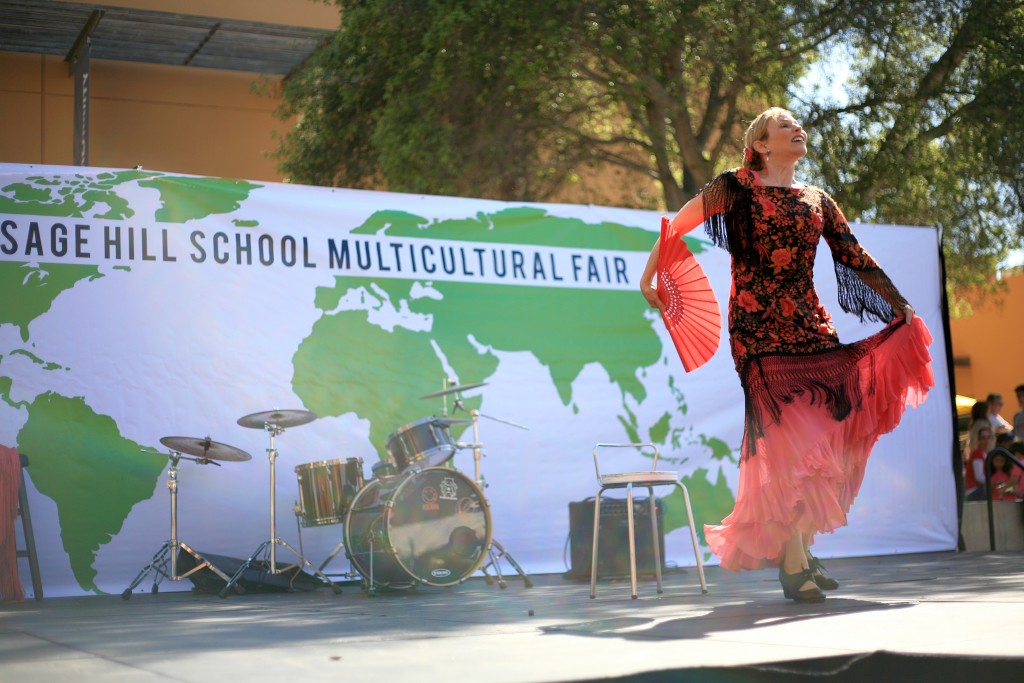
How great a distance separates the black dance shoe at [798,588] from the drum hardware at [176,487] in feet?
10.2

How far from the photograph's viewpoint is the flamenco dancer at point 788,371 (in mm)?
4844

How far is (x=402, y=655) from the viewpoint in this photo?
3.31 metres

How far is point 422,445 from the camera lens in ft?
22.5

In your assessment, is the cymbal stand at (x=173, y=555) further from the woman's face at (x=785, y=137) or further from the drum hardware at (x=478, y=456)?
the woman's face at (x=785, y=137)

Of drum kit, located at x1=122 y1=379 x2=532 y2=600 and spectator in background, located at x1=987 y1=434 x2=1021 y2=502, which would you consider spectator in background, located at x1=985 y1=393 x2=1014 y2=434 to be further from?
drum kit, located at x1=122 y1=379 x2=532 y2=600

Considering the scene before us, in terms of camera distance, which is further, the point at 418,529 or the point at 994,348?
the point at 994,348

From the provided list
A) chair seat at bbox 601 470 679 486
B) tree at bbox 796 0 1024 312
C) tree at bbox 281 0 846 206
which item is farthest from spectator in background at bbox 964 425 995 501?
chair seat at bbox 601 470 679 486

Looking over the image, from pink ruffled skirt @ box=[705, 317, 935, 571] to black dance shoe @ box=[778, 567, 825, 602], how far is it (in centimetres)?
10

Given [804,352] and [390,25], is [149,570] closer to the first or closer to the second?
[804,352]

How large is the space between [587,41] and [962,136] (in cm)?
412

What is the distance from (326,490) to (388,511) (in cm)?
47

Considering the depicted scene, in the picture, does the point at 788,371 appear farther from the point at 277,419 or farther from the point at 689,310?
the point at 277,419

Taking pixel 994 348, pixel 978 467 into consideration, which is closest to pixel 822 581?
pixel 978 467

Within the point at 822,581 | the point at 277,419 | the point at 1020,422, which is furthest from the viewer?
the point at 1020,422
